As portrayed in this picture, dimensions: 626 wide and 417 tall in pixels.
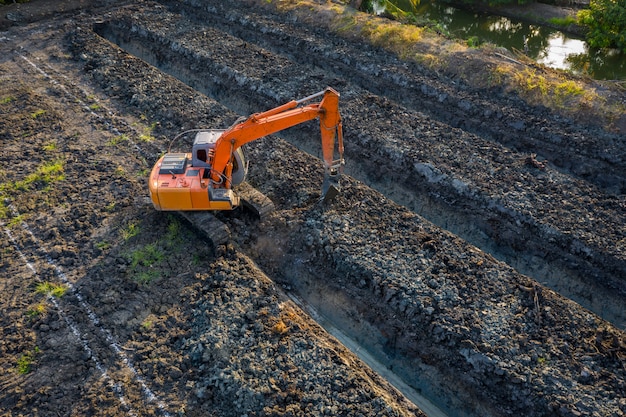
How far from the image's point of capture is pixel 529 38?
2733 cm

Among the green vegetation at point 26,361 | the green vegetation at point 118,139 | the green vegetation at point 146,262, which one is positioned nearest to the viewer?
the green vegetation at point 26,361

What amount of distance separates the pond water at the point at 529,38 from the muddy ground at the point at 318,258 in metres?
6.94

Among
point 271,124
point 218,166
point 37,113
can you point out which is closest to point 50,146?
point 37,113

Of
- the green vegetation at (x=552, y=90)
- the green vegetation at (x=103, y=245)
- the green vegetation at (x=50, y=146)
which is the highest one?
the green vegetation at (x=552, y=90)

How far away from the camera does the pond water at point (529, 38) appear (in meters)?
24.2

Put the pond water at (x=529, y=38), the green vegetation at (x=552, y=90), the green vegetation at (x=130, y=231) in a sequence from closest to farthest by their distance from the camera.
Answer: the green vegetation at (x=130, y=231) → the green vegetation at (x=552, y=90) → the pond water at (x=529, y=38)

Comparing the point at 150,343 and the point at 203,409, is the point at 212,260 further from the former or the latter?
the point at 203,409

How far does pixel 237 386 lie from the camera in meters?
9.31

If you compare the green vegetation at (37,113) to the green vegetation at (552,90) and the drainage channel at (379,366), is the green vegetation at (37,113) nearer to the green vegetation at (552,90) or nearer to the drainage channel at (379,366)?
the drainage channel at (379,366)

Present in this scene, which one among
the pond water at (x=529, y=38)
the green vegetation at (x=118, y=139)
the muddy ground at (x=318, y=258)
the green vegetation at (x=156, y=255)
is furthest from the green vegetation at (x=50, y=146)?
the pond water at (x=529, y=38)

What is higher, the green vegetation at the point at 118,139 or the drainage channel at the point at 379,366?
the green vegetation at the point at 118,139

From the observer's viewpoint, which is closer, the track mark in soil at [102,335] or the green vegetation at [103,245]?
the track mark in soil at [102,335]

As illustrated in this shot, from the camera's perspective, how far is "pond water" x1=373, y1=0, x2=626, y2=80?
79.3 feet

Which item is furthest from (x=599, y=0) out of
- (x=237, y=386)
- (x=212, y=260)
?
(x=237, y=386)
